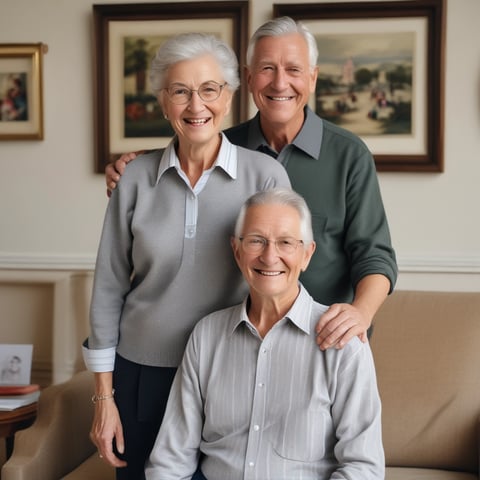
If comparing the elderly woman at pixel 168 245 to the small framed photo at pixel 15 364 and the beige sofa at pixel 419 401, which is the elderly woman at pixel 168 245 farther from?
the small framed photo at pixel 15 364

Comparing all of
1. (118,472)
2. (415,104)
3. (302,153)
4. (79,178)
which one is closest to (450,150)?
(415,104)

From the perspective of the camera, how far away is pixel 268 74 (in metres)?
1.99

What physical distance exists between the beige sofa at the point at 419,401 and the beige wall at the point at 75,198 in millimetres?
317

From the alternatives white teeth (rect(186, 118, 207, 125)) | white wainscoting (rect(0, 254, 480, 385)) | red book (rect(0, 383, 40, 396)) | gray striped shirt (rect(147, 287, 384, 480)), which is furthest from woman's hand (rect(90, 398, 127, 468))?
white wainscoting (rect(0, 254, 480, 385))

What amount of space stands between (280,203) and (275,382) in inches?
16.0

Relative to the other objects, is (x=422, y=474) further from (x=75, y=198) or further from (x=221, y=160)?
(x=75, y=198)

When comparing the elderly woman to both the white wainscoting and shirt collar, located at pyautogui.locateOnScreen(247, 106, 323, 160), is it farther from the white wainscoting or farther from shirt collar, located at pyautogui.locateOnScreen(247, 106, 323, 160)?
the white wainscoting

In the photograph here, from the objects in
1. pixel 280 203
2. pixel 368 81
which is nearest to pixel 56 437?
pixel 280 203

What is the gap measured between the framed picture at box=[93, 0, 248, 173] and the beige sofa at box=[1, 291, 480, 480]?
0.98 meters

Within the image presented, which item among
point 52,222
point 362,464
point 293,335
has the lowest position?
point 362,464

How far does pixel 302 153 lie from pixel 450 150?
1.17 metres

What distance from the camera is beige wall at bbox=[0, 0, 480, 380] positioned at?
3.03 metres

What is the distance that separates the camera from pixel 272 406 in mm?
1814

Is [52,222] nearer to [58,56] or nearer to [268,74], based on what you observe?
[58,56]
